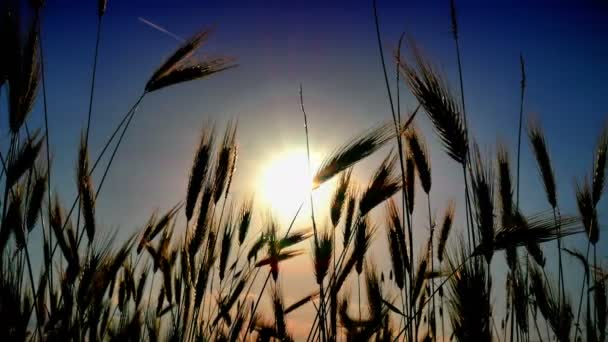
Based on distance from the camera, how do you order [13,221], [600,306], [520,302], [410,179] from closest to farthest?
[13,221], [410,179], [520,302], [600,306]

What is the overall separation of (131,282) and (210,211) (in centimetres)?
116

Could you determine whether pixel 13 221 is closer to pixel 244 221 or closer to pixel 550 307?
pixel 244 221

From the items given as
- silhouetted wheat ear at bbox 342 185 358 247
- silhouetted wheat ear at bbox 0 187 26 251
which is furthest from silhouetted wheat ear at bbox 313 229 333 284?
silhouetted wheat ear at bbox 0 187 26 251

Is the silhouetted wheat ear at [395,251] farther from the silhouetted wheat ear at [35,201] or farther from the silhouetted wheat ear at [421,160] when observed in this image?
the silhouetted wheat ear at [35,201]

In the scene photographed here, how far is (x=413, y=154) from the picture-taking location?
2752mm

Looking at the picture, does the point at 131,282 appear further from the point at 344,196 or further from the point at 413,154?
the point at 413,154

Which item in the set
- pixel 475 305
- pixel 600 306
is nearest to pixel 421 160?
pixel 475 305

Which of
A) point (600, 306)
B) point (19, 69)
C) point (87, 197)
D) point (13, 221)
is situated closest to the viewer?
point (19, 69)

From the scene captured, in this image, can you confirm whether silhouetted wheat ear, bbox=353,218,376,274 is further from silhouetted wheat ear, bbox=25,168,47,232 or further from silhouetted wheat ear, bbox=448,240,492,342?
silhouetted wheat ear, bbox=25,168,47,232

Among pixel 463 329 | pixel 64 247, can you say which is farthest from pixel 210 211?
pixel 463 329

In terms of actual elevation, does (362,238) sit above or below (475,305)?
above

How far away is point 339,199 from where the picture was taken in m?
2.97

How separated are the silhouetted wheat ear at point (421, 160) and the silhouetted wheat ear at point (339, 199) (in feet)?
1.51

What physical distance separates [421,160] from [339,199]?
0.56 m
